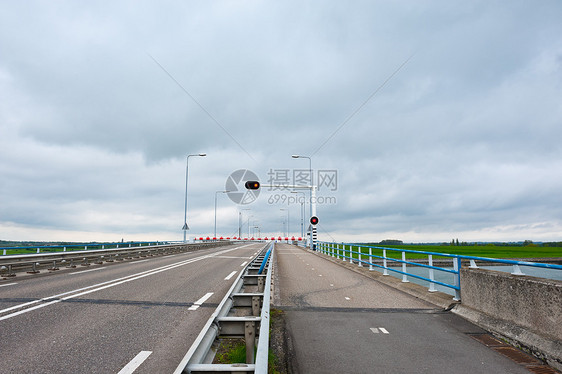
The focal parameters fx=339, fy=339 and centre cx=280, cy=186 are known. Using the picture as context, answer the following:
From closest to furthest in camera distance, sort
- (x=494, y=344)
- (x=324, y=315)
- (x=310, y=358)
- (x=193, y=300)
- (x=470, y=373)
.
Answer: (x=470, y=373)
(x=310, y=358)
(x=494, y=344)
(x=324, y=315)
(x=193, y=300)

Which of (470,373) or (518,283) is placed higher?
(518,283)

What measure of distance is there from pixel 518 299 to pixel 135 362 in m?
5.84

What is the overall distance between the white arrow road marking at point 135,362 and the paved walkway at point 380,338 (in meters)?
1.94

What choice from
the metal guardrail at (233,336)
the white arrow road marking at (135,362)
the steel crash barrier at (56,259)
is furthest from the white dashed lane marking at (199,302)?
the steel crash barrier at (56,259)

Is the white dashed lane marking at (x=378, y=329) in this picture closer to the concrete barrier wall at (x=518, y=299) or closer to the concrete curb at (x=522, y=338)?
the concrete curb at (x=522, y=338)

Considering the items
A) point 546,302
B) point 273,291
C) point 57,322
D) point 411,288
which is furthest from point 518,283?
point 57,322

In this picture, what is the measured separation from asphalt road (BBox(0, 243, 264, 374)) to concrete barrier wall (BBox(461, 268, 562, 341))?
5.15 m

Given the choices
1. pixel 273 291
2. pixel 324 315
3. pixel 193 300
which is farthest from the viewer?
pixel 273 291

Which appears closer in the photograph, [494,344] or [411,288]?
[494,344]

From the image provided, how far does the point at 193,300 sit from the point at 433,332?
538 cm

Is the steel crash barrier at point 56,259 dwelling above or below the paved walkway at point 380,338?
above

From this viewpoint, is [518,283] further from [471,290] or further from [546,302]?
[471,290]

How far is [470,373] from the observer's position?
415 cm

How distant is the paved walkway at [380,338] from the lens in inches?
171
